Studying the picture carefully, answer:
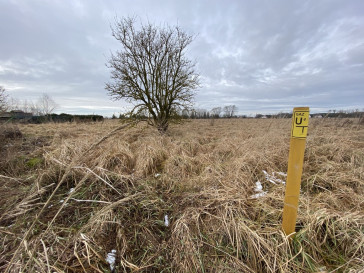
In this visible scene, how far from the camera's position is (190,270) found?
1.32m

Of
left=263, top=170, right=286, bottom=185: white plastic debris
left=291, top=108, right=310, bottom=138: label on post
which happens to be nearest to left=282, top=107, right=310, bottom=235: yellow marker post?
left=291, top=108, right=310, bottom=138: label on post

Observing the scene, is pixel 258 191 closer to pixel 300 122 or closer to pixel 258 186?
pixel 258 186

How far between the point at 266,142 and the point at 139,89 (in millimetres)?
6154

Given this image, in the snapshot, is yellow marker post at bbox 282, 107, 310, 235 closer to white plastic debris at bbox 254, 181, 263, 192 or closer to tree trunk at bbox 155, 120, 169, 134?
white plastic debris at bbox 254, 181, 263, 192

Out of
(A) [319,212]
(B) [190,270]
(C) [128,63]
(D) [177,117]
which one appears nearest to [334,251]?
(A) [319,212]

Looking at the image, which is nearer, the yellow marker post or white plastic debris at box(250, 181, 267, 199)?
the yellow marker post

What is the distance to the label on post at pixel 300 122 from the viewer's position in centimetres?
122

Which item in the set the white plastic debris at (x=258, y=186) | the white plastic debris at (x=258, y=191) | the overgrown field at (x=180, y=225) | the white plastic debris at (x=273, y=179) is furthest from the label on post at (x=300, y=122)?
the white plastic debris at (x=273, y=179)

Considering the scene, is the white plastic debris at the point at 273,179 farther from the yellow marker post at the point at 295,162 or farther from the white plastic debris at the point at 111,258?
the white plastic debris at the point at 111,258

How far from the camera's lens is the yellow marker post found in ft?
4.03

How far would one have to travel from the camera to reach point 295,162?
1310 millimetres

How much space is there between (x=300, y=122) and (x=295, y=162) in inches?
14.8

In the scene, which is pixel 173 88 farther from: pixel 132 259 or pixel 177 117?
pixel 132 259

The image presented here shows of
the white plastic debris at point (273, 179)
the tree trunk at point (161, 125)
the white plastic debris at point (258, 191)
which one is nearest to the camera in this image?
the white plastic debris at point (258, 191)
